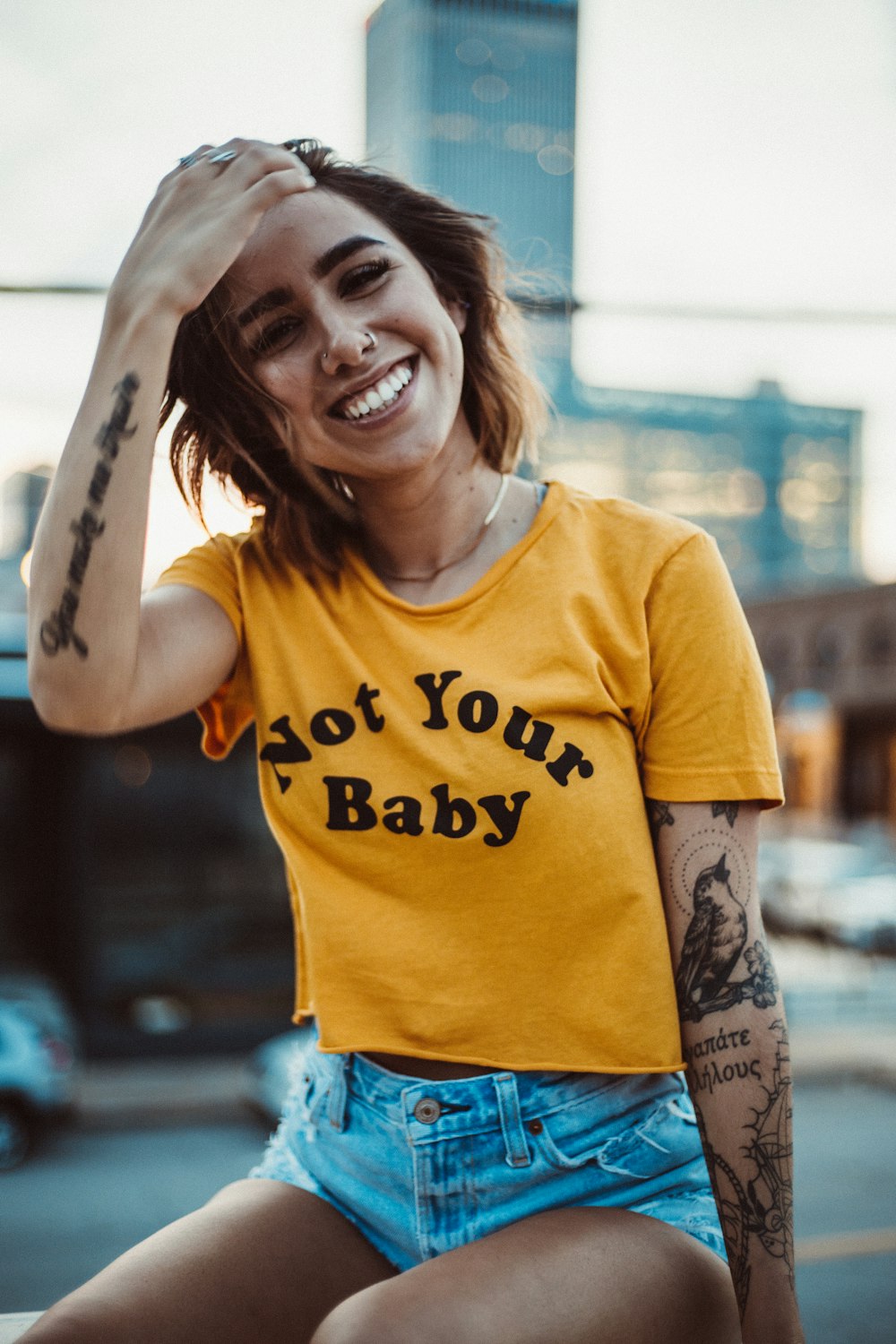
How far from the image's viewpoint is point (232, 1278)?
3.51 ft

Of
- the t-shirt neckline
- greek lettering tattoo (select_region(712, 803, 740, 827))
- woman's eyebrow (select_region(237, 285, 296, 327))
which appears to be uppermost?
woman's eyebrow (select_region(237, 285, 296, 327))

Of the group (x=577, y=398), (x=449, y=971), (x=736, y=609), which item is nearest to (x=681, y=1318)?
(x=449, y=971)

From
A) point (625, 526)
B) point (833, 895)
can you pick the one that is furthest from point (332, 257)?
point (833, 895)

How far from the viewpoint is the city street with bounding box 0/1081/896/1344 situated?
17.1 feet

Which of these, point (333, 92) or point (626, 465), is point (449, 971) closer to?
point (333, 92)

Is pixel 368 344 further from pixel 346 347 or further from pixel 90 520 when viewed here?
pixel 90 520

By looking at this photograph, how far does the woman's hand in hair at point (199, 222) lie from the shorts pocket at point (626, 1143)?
0.87 meters

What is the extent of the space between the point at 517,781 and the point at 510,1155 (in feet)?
1.18

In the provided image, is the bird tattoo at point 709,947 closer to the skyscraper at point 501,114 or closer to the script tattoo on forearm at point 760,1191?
the script tattoo on forearm at point 760,1191

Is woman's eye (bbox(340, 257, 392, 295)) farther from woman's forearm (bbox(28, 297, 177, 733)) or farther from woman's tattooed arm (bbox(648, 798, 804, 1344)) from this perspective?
woman's tattooed arm (bbox(648, 798, 804, 1344))

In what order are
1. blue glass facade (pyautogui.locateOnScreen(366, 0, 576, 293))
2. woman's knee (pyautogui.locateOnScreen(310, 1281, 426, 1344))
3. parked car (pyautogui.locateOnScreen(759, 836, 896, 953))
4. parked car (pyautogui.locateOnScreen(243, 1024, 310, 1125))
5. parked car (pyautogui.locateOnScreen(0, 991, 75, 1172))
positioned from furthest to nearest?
parked car (pyautogui.locateOnScreen(759, 836, 896, 953)) → parked car (pyautogui.locateOnScreen(243, 1024, 310, 1125)) → parked car (pyautogui.locateOnScreen(0, 991, 75, 1172)) → blue glass facade (pyautogui.locateOnScreen(366, 0, 576, 293)) → woman's knee (pyautogui.locateOnScreen(310, 1281, 426, 1344))

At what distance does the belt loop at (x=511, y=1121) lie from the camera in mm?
1053

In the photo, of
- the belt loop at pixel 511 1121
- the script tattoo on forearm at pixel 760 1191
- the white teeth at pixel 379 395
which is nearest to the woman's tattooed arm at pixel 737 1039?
the script tattoo on forearm at pixel 760 1191

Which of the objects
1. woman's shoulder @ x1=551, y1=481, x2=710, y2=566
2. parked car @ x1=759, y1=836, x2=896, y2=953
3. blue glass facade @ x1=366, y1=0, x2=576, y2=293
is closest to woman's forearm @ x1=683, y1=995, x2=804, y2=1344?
woman's shoulder @ x1=551, y1=481, x2=710, y2=566
